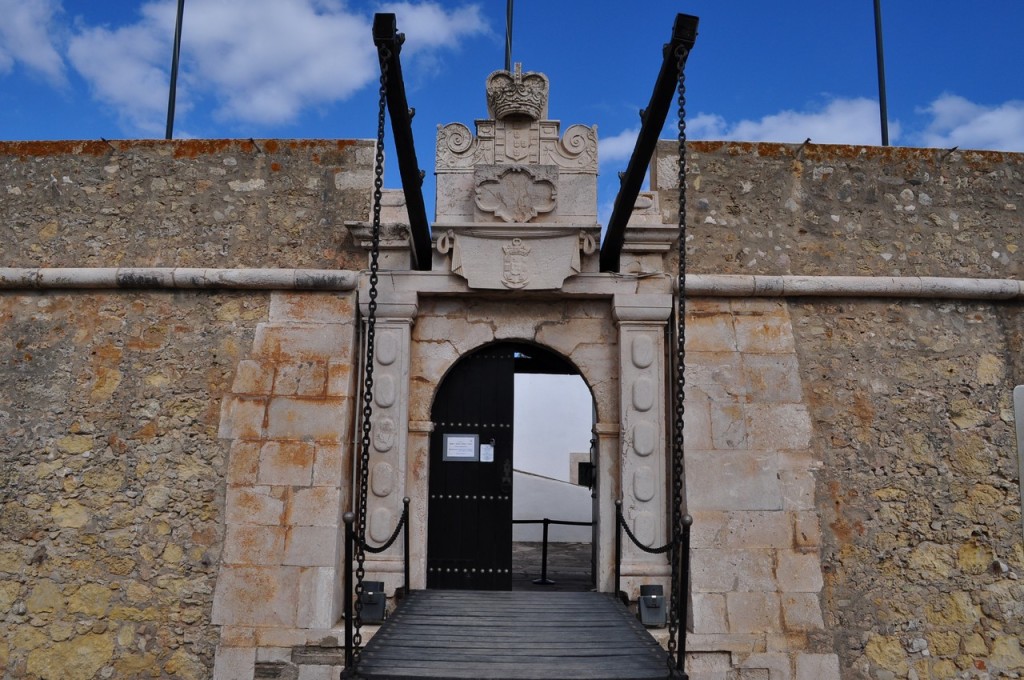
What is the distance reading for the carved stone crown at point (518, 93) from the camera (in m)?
5.91

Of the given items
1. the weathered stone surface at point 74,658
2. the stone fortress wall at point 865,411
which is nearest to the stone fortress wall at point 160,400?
the weathered stone surface at point 74,658

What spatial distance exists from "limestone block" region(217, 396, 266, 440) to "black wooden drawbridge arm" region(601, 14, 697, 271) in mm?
2681

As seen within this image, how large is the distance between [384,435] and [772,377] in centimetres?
272

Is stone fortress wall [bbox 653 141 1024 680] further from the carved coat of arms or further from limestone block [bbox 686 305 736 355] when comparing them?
the carved coat of arms

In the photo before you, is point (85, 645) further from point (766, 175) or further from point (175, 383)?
point (766, 175)

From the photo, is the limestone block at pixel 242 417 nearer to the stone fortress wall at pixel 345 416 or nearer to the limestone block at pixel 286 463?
the stone fortress wall at pixel 345 416

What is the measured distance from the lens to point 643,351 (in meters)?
5.76

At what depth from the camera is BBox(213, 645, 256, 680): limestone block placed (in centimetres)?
523

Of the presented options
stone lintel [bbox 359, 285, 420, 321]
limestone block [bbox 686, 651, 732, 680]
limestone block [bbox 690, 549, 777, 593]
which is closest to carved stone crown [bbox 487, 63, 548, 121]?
stone lintel [bbox 359, 285, 420, 321]

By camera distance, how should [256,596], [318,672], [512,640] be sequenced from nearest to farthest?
[512,640] → [318,672] → [256,596]

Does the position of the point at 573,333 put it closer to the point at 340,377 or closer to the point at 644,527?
the point at 644,527

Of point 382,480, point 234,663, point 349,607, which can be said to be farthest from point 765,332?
point 234,663

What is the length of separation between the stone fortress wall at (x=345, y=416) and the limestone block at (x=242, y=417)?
0.6 inches

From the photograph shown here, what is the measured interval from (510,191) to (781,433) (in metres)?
2.54
